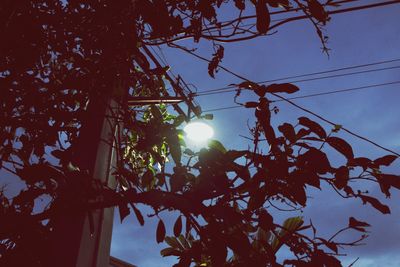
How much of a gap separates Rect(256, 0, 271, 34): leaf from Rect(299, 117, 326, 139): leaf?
453mm

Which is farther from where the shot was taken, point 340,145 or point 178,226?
point 178,226

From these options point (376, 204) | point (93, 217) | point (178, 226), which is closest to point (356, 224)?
point (376, 204)

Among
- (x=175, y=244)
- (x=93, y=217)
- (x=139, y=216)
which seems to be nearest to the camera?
(x=139, y=216)

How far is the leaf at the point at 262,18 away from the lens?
1.67m

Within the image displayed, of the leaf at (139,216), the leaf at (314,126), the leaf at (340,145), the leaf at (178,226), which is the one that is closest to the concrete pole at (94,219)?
the leaf at (139,216)

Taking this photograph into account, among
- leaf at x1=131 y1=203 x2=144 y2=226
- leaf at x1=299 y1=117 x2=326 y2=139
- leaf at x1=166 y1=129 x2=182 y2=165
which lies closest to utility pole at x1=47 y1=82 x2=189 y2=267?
leaf at x1=166 y1=129 x2=182 y2=165

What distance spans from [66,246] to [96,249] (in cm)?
24

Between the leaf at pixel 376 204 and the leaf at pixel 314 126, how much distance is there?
0.32 metres

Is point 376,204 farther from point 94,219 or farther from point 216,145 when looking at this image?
point 94,219

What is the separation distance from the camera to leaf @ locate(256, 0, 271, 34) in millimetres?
1666

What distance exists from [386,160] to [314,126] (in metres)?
0.37

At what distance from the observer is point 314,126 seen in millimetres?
1569

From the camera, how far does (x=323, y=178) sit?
1610 mm

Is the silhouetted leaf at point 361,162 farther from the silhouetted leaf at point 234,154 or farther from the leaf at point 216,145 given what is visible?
the leaf at point 216,145
